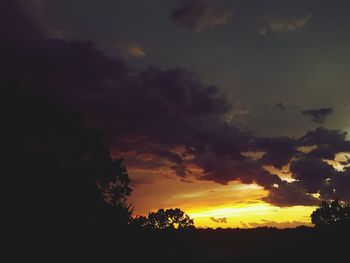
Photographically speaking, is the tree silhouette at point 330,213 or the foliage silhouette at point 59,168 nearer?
the foliage silhouette at point 59,168

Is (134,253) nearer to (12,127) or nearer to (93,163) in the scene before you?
(93,163)

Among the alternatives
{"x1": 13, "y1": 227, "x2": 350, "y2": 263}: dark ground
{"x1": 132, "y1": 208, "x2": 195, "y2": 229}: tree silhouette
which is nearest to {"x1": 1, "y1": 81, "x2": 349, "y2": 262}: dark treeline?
{"x1": 13, "y1": 227, "x2": 350, "y2": 263}: dark ground

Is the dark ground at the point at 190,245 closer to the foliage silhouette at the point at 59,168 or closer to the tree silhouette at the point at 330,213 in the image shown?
the foliage silhouette at the point at 59,168

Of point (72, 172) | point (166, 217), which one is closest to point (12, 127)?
point (72, 172)

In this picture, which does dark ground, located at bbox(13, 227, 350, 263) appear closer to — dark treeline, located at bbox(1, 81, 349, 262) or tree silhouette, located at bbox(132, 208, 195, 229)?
dark treeline, located at bbox(1, 81, 349, 262)

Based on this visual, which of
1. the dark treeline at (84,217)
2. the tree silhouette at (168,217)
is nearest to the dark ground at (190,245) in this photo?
the dark treeline at (84,217)

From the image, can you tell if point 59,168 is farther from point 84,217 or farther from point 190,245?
point 190,245

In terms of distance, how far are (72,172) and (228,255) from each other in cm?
1195

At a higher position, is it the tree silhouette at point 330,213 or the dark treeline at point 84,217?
the tree silhouette at point 330,213

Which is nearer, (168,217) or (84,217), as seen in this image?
(84,217)

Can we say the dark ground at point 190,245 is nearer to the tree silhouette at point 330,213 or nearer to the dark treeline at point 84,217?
the dark treeline at point 84,217

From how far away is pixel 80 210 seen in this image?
Answer: 1083 inches

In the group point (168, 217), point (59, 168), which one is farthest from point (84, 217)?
point (168, 217)

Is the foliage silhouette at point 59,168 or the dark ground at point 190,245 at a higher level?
the foliage silhouette at point 59,168
